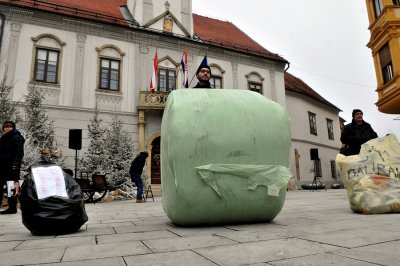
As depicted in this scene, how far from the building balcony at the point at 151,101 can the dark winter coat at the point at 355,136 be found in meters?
11.3

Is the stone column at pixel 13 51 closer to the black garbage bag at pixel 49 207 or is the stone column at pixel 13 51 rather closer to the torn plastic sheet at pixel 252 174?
the black garbage bag at pixel 49 207

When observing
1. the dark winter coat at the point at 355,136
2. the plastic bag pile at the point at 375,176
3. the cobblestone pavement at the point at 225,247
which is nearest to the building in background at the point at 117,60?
the dark winter coat at the point at 355,136

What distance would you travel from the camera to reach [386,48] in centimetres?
1579

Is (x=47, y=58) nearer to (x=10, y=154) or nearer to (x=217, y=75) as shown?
(x=217, y=75)

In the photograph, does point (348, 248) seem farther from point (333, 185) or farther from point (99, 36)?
point (333, 185)

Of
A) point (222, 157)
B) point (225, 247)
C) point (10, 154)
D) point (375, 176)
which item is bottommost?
point (225, 247)

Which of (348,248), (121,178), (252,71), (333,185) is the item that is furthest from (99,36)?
(333,185)

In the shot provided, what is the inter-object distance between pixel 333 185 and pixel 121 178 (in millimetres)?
16146

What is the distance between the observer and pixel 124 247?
233 centimetres

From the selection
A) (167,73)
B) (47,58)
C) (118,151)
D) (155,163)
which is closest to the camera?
(118,151)

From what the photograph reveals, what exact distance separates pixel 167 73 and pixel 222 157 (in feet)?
49.6

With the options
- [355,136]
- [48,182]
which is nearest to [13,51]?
[48,182]

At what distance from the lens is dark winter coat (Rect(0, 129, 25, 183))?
19.3 feet

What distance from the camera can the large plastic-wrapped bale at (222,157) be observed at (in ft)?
10.0
